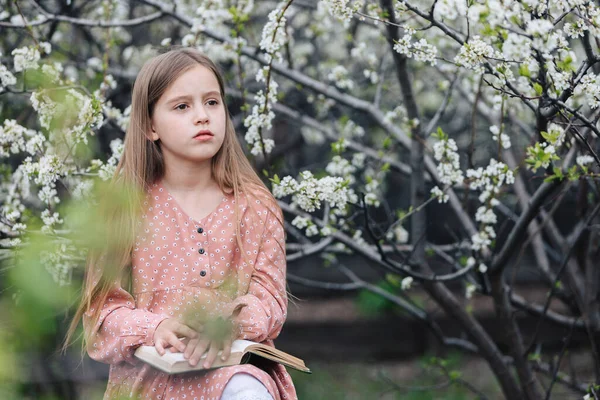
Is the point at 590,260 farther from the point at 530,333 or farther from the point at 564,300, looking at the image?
the point at 530,333

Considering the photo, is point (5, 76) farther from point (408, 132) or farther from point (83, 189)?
point (408, 132)

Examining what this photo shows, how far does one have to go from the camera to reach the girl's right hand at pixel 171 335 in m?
1.85

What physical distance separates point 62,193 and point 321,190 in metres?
1.21

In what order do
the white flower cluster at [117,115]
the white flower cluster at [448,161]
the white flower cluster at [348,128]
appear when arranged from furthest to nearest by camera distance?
the white flower cluster at [348,128]
the white flower cluster at [117,115]
the white flower cluster at [448,161]

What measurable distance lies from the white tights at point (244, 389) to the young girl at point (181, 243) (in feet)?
0.15

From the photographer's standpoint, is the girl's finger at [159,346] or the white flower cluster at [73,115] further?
the white flower cluster at [73,115]

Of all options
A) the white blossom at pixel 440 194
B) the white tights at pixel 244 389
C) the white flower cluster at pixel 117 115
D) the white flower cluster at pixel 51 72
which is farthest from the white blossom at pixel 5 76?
the white blossom at pixel 440 194

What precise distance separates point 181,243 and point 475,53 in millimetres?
1028

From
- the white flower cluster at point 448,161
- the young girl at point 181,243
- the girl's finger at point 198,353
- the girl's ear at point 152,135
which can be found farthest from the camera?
the white flower cluster at point 448,161

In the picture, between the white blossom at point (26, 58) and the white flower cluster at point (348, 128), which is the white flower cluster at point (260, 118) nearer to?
the white blossom at point (26, 58)

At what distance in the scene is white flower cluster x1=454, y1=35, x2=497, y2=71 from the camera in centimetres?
200

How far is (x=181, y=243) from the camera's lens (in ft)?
7.28

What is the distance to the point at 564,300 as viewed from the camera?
350 centimetres

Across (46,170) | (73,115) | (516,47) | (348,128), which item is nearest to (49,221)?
(46,170)
